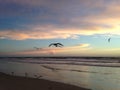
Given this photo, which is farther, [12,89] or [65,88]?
[65,88]

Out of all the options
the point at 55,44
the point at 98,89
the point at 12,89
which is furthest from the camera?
the point at 55,44

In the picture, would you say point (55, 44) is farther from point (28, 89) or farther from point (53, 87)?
point (28, 89)

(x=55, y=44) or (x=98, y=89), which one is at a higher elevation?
(x=55, y=44)

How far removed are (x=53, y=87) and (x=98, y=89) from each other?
2.31 metres

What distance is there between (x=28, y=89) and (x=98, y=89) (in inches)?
143

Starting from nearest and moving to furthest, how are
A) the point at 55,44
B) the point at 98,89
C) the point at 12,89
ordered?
the point at 12,89, the point at 98,89, the point at 55,44

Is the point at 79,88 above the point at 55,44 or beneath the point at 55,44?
beneath

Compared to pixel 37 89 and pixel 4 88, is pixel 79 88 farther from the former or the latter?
pixel 4 88

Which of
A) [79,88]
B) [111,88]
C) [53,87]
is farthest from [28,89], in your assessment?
[111,88]

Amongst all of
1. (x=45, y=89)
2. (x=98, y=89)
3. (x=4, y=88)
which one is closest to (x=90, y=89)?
(x=98, y=89)

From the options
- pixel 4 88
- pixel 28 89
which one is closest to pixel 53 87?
pixel 28 89

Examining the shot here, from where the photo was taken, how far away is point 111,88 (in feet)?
44.2

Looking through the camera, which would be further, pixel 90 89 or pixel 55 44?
pixel 55 44

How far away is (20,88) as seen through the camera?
12336 mm
